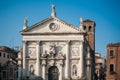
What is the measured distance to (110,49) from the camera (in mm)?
52625

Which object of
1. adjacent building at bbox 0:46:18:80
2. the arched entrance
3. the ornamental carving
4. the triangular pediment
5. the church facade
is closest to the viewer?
the church facade

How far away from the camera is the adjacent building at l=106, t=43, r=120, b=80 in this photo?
51.9 metres

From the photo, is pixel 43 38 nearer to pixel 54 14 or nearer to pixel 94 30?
pixel 54 14

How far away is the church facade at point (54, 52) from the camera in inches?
2014

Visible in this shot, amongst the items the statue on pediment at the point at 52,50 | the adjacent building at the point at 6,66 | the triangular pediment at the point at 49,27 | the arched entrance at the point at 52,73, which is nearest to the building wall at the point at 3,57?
the adjacent building at the point at 6,66

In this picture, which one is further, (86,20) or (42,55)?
(86,20)

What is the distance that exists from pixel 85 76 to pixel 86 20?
1568 cm

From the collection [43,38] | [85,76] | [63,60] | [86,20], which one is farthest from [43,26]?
[86,20]

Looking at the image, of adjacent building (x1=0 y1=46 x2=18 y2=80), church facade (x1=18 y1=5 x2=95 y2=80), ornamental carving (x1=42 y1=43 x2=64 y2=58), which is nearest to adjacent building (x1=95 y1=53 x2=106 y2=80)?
adjacent building (x1=0 y1=46 x2=18 y2=80)

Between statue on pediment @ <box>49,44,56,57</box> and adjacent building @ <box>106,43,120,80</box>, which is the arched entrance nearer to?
statue on pediment @ <box>49,44,56,57</box>

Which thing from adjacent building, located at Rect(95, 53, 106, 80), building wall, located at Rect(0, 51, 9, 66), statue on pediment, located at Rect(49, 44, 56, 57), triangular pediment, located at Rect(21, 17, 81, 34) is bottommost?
adjacent building, located at Rect(95, 53, 106, 80)

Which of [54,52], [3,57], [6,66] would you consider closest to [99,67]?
[3,57]

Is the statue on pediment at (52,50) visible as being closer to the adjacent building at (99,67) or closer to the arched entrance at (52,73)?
the arched entrance at (52,73)

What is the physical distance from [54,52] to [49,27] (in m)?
3.64
